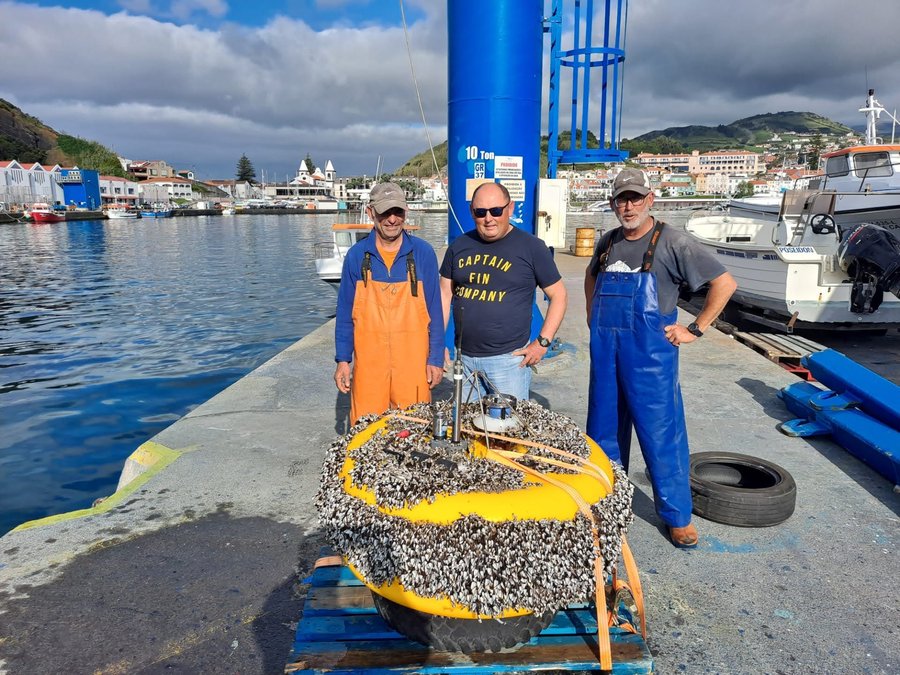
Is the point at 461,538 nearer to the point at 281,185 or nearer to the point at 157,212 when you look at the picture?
the point at 157,212

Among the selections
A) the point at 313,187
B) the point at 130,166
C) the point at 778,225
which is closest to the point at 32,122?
the point at 130,166

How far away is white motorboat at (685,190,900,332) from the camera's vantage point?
9.05 meters

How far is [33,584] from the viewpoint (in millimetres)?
2889

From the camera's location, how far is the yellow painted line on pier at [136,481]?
3.55 metres

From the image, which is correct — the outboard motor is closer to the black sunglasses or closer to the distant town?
the black sunglasses

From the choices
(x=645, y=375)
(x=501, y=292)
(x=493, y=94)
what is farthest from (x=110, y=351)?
(x=645, y=375)

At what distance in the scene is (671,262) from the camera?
3037 mm

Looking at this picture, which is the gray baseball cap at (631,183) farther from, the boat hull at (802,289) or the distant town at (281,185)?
the distant town at (281,185)

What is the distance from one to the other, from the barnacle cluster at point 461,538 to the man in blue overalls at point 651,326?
0.86 meters

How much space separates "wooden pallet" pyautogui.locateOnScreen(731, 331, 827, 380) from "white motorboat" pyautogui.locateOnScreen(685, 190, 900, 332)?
1472mm

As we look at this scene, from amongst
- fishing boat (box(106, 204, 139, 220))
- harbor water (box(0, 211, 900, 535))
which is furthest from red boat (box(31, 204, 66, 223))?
harbor water (box(0, 211, 900, 535))

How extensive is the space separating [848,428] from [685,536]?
6.59 feet

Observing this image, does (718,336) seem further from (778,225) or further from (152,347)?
(152,347)

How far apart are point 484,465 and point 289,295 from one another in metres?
18.4
